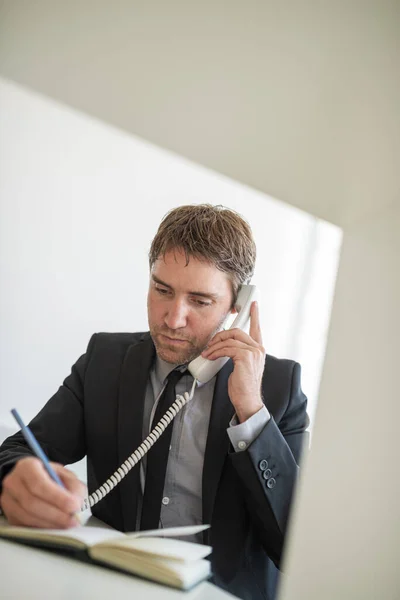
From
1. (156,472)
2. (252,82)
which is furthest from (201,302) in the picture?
(252,82)

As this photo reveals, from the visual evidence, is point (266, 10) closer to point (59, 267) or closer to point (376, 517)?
point (376, 517)

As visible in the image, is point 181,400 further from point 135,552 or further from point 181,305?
point 135,552

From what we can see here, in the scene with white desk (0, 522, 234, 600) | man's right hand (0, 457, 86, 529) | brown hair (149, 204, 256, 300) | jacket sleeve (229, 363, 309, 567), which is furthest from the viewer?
brown hair (149, 204, 256, 300)

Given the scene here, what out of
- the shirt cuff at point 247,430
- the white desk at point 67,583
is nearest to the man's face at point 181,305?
the shirt cuff at point 247,430

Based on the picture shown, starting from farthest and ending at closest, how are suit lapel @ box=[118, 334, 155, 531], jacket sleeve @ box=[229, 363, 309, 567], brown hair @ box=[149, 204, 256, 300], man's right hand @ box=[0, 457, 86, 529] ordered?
1. brown hair @ box=[149, 204, 256, 300]
2. suit lapel @ box=[118, 334, 155, 531]
3. jacket sleeve @ box=[229, 363, 309, 567]
4. man's right hand @ box=[0, 457, 86, 529]

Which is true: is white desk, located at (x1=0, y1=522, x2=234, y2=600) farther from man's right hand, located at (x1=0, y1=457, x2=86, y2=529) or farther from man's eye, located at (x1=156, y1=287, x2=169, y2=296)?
man's eye, located at (x1=156, y1=287, x2=169, y2=296)

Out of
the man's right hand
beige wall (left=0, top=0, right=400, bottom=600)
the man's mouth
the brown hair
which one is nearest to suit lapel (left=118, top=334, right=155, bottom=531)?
the man's mouth

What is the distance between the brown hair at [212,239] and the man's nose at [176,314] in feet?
0.40

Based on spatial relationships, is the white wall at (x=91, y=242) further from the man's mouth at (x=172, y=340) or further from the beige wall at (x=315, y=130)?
the beige wall at (x=315, y=130)

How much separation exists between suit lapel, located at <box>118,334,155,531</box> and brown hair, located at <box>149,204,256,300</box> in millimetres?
253

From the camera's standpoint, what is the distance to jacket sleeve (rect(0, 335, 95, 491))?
1396 millimetres

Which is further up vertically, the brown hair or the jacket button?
the brown hair

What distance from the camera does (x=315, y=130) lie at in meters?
0.82

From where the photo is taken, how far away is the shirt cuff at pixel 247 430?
1215 mm
